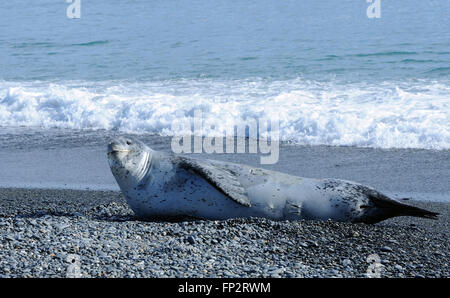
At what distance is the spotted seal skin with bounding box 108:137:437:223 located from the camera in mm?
6000

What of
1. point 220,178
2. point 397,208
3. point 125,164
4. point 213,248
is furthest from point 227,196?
point 397,208

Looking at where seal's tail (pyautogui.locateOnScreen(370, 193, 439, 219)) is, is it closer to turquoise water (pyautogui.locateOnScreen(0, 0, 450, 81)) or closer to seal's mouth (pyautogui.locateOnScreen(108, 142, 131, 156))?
seal's mouth (pyautogui.locateOnScreen(108, 142, 131, 156))

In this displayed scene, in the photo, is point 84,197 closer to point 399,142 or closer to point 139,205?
point 139,205

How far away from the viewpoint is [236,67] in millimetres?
17609

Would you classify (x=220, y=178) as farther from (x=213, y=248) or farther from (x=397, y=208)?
(x=397, y=208)

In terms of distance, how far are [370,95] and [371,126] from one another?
104 inches

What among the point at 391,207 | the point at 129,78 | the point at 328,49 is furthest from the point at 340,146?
the point at 328,49

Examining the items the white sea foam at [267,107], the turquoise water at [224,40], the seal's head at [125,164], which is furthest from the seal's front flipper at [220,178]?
the turquoise water at [224,40]

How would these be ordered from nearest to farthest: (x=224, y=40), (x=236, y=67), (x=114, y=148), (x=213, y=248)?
(x=213, y=248), (x=114, y=148), (x=236, y=67), (x=224, y=40)

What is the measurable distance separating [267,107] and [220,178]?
658cm

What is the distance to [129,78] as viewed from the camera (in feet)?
55.9

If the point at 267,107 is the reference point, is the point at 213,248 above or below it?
below

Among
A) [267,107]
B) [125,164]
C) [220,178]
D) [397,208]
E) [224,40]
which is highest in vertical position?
[224,40]

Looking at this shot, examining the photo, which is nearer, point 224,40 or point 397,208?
point 397,208
